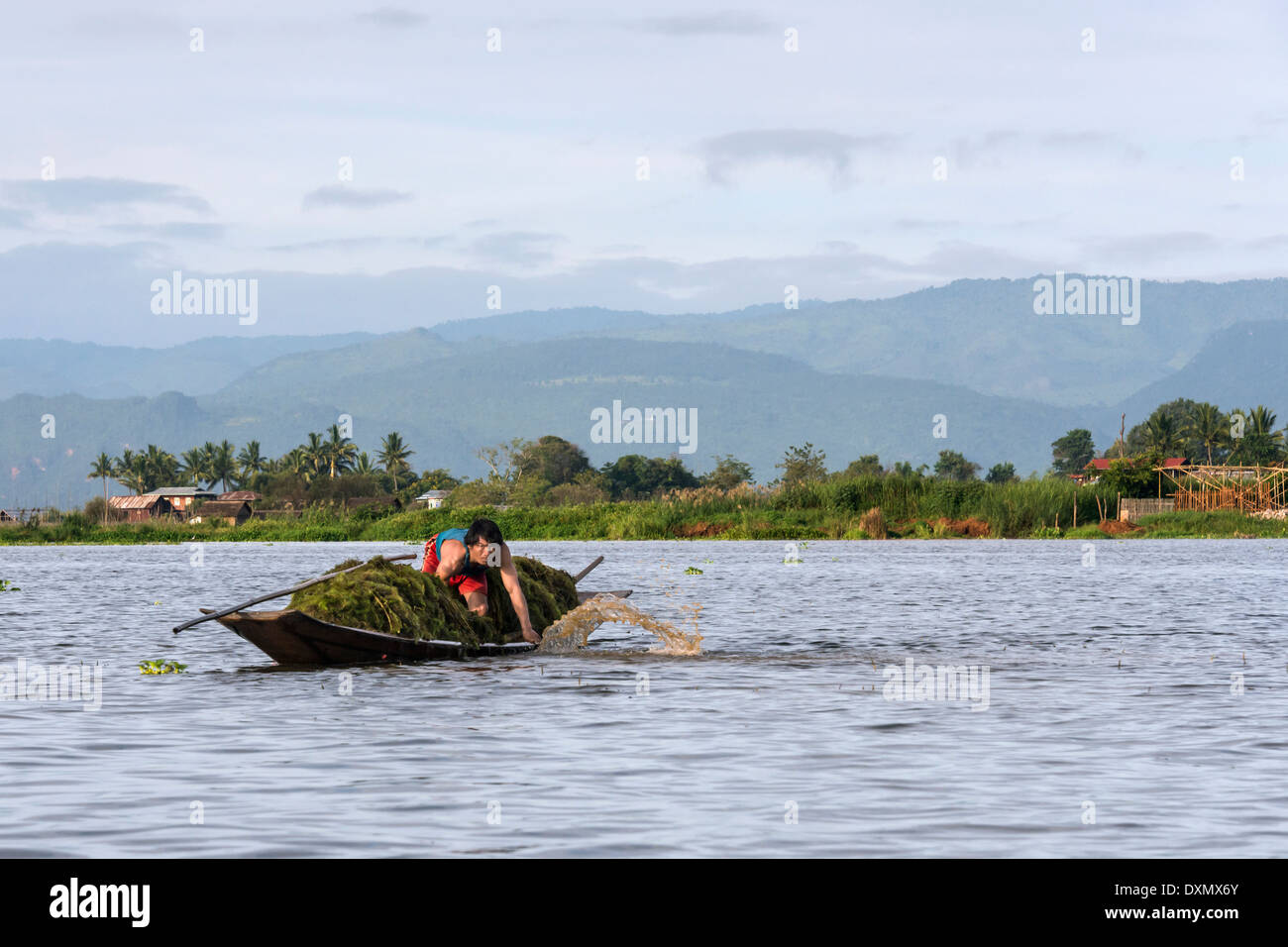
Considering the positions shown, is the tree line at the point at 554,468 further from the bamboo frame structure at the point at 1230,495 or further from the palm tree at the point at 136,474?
the bamboo frame structure at the point at 1230,495

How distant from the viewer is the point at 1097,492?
75.8 m

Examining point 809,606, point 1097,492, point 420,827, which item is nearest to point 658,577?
point 809,606

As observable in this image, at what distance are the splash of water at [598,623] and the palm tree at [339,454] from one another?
526ft

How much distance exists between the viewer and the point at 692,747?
1176 centimetres

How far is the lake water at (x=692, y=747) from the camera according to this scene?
27.9ft

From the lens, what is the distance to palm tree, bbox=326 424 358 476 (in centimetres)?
17900

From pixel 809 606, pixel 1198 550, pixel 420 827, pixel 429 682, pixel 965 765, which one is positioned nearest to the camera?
pixel 420 827

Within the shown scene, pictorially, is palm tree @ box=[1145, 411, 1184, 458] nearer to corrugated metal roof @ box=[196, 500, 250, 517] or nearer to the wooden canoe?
corrugated metal roof @ box=[196, 500, 250, 517]

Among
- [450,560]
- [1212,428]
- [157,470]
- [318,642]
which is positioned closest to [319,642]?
[318,642]

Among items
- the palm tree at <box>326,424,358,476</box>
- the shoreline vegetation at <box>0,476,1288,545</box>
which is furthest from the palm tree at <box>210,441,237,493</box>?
the shoreline vegetation at <box>0,476,1288,545</box>

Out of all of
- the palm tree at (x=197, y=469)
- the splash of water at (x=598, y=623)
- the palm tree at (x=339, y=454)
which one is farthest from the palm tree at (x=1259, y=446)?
the palm tree at (x=197, y=469)

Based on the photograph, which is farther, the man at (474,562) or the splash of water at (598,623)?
the splash of water at (598,623)
